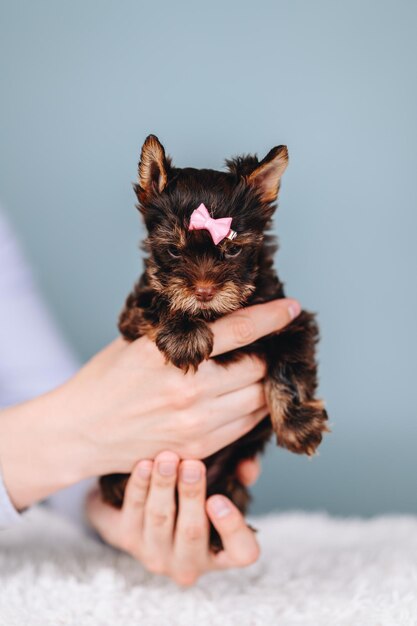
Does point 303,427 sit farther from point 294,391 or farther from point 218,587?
point 218,587

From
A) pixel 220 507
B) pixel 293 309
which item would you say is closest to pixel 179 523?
pixel 220 507

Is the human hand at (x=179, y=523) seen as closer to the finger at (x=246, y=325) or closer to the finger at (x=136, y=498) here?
the finger at (x=136, y=498)

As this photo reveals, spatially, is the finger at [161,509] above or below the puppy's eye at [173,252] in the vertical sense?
below

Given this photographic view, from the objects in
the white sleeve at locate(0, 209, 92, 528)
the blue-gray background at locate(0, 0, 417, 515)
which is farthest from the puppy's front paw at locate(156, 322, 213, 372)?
the blue-gray background at locate(0, 0, 417, 515)

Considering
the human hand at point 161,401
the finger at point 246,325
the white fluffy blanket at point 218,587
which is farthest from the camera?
the human hand at point 161,401

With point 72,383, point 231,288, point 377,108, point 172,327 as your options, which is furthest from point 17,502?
point 377,108

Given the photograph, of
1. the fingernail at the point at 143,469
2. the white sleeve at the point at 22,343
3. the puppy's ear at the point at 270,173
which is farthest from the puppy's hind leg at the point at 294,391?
the white sleeve at the point at 22,343

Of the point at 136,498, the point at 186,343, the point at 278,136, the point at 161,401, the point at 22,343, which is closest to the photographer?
the point at 186,343
